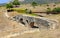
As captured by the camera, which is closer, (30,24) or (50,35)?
(50,35)

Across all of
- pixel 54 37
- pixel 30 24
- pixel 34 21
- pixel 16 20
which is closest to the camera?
pixel 54 37

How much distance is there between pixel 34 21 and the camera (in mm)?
42438

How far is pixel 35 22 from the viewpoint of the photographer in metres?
41.9

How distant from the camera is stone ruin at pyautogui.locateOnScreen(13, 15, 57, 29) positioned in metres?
33.8

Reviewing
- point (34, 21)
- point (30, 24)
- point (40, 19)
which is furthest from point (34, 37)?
point (30, 24)

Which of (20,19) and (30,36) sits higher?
(30,36)

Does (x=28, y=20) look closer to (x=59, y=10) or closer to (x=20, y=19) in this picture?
(x=20, y=19)

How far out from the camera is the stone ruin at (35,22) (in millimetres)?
33750

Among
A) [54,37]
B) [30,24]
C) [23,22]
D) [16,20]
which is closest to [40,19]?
[30,24]

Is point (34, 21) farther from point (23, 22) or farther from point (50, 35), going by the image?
point (50, 35)

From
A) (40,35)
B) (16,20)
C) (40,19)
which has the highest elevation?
(40,35)

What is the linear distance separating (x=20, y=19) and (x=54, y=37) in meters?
34.6

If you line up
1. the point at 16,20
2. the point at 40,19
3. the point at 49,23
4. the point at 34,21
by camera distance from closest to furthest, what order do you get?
the point at 49,23, the point at 40,19, the point at 34,21, the point at 16,20

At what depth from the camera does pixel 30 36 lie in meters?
18.5
